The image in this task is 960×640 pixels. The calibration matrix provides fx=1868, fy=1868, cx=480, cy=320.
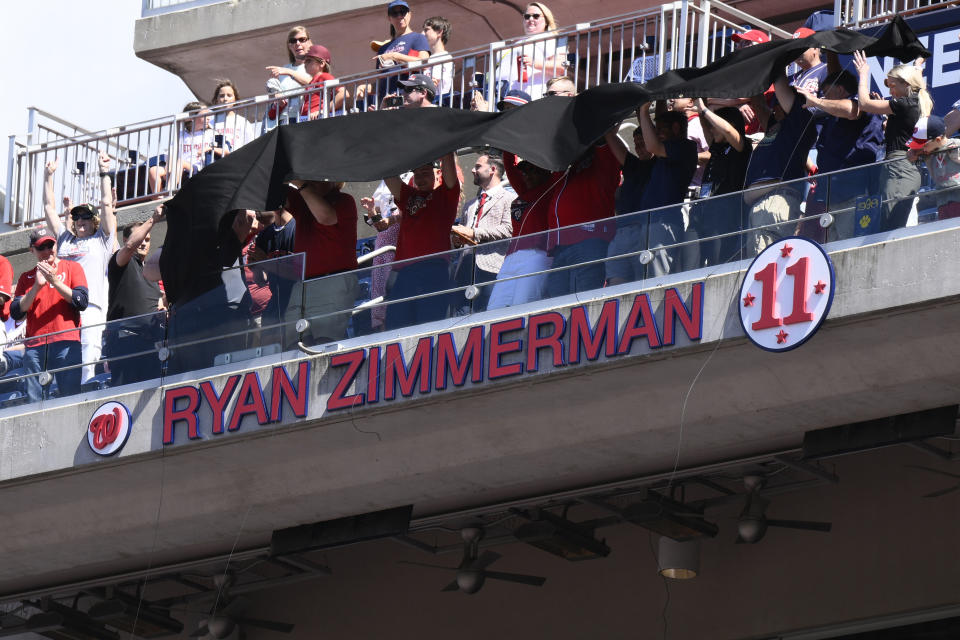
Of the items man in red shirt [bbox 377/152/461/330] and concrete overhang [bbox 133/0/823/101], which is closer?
man in red shirt [bbox 377/152/461/330]

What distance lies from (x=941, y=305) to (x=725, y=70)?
6.69ft

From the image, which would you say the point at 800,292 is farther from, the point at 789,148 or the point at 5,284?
the point at 5,284

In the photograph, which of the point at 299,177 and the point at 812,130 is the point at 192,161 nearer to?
the point at 299,177

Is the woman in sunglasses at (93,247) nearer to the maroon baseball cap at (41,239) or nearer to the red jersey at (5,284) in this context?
the maroon baseball cap at (41,239)

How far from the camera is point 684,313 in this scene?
12039 millimetres

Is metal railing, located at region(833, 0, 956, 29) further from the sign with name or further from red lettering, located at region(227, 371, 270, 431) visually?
red lettering, located at region(227, 371, 270, 431)

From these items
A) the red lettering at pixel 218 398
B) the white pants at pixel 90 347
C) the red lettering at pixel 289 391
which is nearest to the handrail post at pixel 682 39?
the red lettering at pixel 289 391

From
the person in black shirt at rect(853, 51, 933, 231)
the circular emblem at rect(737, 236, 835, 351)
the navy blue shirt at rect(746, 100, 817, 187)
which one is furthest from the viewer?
the navy blue shirt at rect(746, 100, 817, 187)

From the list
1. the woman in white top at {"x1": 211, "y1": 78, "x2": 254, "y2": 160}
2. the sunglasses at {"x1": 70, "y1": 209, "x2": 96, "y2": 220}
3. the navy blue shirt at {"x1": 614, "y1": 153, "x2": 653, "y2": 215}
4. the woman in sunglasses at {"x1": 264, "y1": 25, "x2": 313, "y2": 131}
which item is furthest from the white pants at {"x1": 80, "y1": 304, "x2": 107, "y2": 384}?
the navy blue shirt at {"x1": 614, "y1": 153, "x2": 653, "y2": 215}

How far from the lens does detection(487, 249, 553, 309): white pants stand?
41.2ft

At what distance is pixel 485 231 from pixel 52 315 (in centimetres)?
385

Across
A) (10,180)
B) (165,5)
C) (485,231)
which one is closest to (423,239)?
(485,231)

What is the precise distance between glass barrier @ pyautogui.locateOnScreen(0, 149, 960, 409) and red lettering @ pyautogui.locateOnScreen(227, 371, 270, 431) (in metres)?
0.19

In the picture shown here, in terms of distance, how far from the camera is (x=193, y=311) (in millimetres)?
13695
